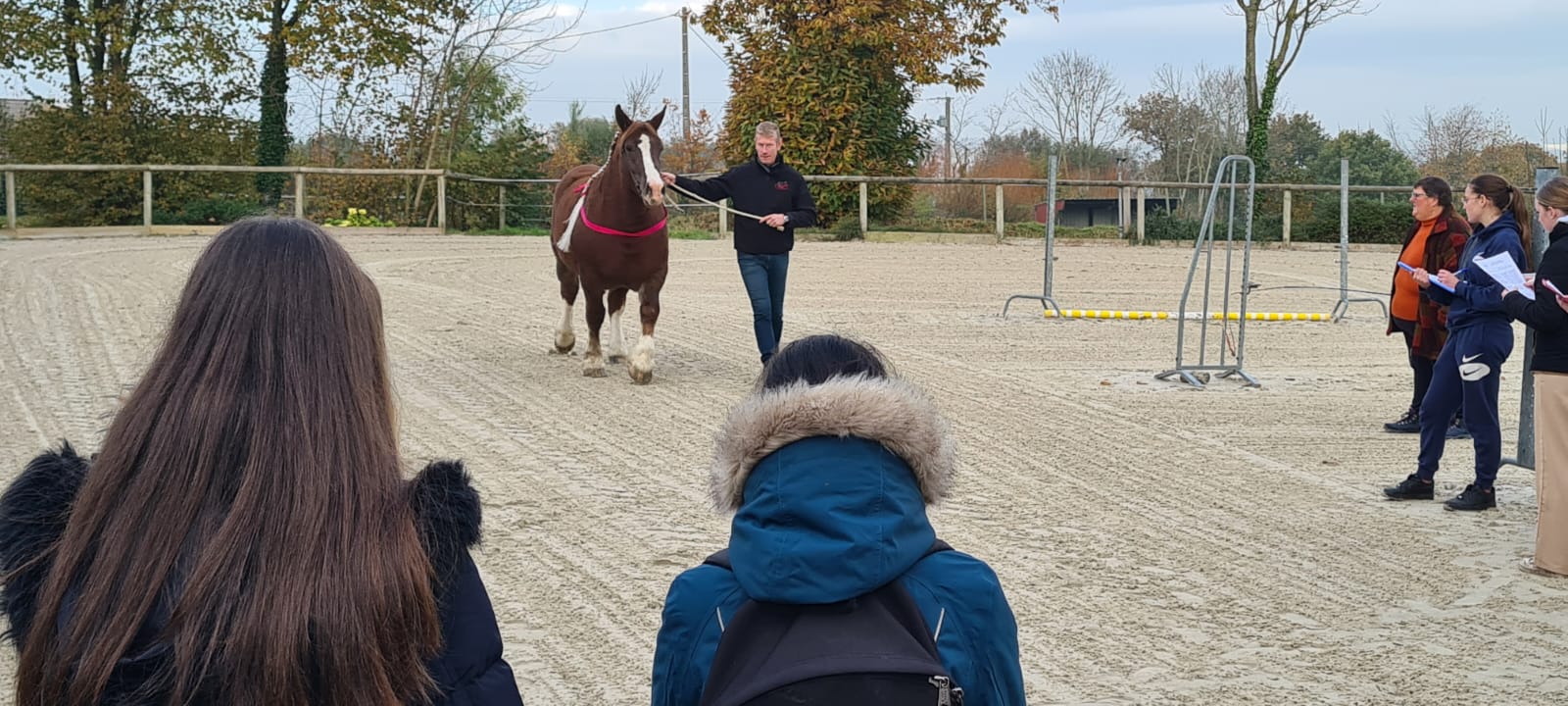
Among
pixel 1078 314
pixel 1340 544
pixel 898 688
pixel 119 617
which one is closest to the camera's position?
pixel 119 617

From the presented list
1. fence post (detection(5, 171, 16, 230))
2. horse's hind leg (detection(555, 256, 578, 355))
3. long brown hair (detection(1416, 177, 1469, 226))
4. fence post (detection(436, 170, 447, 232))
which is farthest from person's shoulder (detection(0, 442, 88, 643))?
fence post (detection(436, 170, 447, 232))

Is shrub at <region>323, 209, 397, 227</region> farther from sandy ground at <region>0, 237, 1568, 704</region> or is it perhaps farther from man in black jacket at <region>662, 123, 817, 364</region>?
man in black jacket at <region>662, 123, 817, 364</region>

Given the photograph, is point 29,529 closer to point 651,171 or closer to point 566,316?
point 651,171

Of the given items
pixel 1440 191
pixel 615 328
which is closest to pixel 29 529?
pixel 1440 191

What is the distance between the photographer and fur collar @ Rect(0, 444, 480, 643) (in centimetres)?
181

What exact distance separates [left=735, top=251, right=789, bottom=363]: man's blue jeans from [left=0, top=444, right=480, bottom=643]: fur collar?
7786 millimetres

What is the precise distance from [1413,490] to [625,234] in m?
5.24

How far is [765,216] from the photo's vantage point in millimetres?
9602

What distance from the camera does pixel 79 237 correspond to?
2225cm

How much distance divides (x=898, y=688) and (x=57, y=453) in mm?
1193

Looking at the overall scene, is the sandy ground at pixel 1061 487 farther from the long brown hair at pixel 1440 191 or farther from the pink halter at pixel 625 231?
the long brown hair at pixel 1440 191

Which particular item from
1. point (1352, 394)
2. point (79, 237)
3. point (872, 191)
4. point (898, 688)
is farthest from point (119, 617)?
point (872, 191)

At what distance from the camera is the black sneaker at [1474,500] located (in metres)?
6.61

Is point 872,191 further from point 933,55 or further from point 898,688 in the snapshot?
point 898,688
